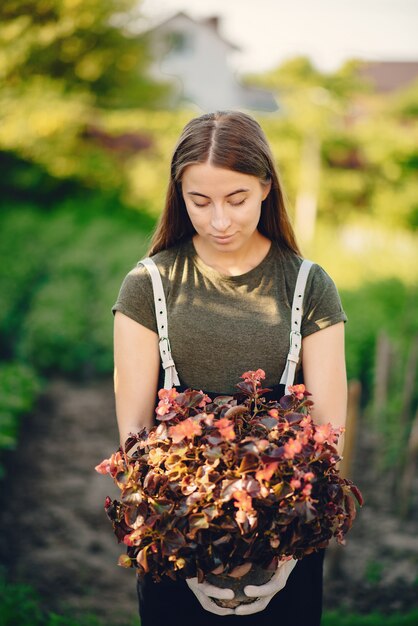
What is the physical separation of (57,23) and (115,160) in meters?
3.45

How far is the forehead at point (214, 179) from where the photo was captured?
169cm

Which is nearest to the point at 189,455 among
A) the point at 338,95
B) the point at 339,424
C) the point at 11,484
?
the point at 339,424

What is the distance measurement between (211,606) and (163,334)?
27.1 inches

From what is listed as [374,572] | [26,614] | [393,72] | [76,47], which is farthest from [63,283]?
[393,72]

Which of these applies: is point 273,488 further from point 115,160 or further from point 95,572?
point 115,160

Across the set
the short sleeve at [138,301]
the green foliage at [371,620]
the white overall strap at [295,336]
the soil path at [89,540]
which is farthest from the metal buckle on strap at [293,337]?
the soil path at [89,540]

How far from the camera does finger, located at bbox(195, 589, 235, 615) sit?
1583 millimetres

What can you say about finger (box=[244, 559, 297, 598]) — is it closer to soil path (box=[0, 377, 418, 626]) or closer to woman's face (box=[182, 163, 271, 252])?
woman's face (box=[182, 163, 271, 252])

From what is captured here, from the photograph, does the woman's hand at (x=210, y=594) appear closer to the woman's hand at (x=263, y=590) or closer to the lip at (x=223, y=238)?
the woman's hand at (x=263, y=590)

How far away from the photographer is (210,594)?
1.54 m

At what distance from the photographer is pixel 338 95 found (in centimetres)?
1387

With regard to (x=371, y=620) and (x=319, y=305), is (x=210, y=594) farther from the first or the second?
(x=371, y=620)

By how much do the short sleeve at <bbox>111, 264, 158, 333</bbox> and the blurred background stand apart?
57 centimetres

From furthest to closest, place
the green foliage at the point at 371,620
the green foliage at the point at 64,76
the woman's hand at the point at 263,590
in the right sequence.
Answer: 1. the green foliage at the point at 64,76
2. the green foliage at the point at 371,620
3. the woman's hand at the point at 263,590
